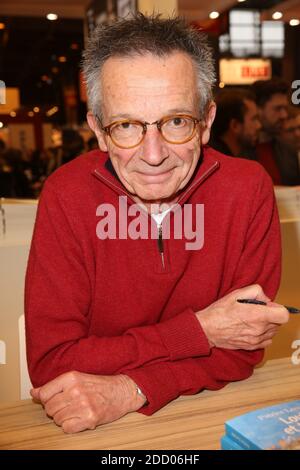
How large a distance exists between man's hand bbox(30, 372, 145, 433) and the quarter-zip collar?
426mm

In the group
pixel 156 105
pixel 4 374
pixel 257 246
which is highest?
pixel 156 105

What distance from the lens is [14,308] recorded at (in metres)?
2.06

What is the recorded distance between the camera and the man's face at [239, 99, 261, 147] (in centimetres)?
311

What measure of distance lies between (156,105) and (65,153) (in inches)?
186

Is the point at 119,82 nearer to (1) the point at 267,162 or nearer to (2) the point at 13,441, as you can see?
(2) the point at 13,441

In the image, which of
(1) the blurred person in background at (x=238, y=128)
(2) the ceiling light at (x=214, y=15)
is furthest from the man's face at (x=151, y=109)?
(2) the ceiling light at (x=214, y=15)

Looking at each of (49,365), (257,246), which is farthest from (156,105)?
(49,365)

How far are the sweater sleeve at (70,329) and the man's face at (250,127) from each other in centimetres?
209

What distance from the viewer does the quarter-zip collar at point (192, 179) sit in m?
1.25

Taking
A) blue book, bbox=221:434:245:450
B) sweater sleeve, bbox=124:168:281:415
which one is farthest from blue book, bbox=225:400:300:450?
sweater sleeve, bbox=124:168:281:415

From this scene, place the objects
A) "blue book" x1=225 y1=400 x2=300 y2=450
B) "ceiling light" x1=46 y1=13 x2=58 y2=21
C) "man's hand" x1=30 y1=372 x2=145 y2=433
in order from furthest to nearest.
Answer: "ceiling light" x1=46 y1=13 x2=58 y2=21, "man's hand" x1=30 y1=372 x2=145 y2=433, "blue book" x1=225 y1=400 x2=300 y2=450

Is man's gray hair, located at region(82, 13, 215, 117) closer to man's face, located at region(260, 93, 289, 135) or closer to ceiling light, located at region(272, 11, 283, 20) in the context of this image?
man's face, located at region(260, 93, 289, 135)
